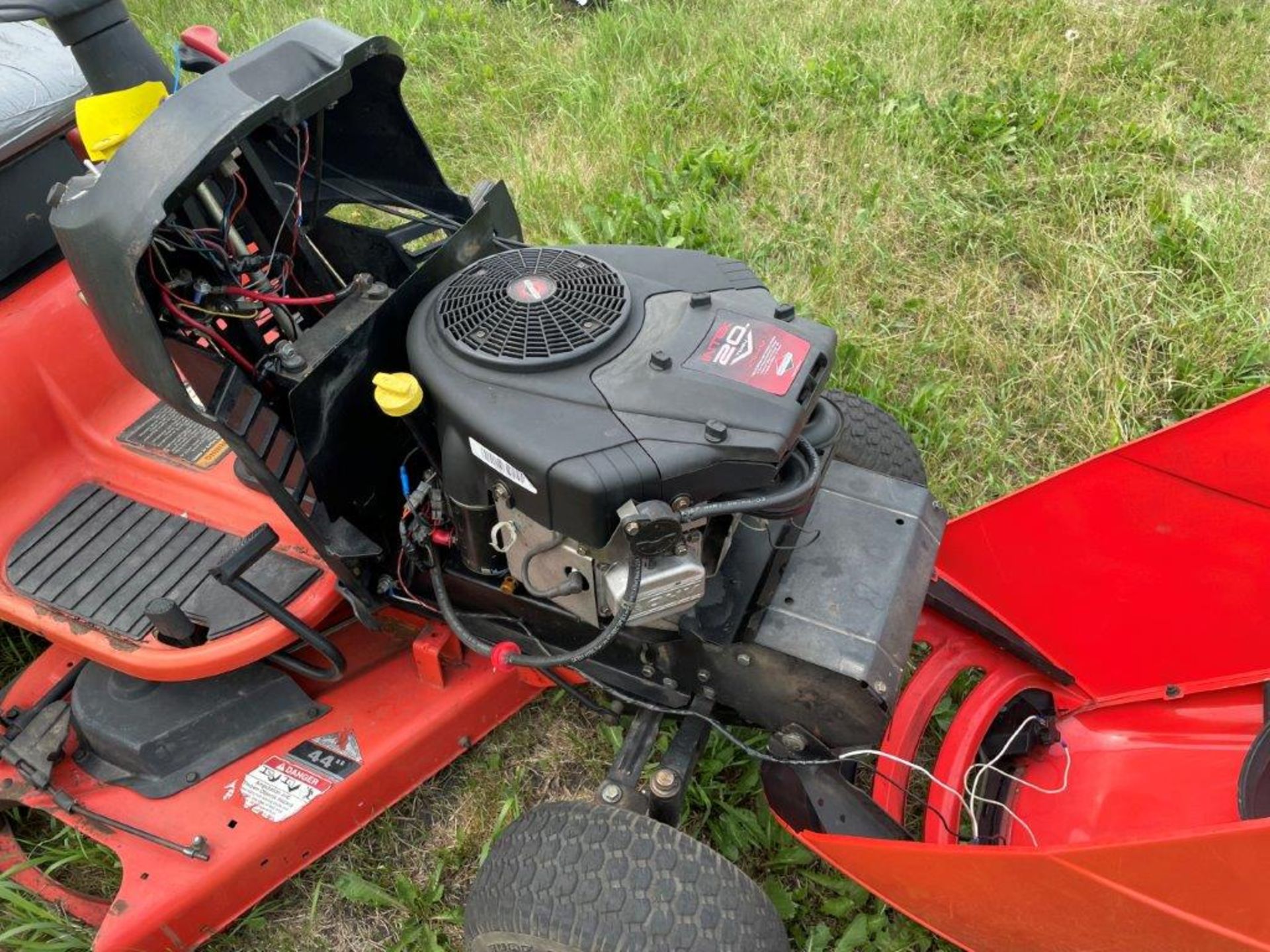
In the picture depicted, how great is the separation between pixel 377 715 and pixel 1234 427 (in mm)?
1696

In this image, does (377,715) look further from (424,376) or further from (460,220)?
(460,220)

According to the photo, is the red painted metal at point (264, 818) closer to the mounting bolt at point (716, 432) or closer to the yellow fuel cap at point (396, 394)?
the yellow fuel cap at point (396, 394)

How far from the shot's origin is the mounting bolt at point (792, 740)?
1.68 metres

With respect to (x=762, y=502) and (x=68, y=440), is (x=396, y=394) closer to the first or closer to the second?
(x=762, y=502)

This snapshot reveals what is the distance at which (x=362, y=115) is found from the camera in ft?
5.97

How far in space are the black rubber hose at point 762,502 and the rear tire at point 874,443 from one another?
28.2 inches

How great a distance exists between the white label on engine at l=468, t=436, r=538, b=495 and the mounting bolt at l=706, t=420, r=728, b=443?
0.81 ft

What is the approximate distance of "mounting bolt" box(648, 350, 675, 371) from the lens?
1423 mm

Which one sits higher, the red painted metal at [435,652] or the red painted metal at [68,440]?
the red painted metal at [68,440]

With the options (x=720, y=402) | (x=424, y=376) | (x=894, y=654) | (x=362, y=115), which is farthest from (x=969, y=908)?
(x=362, y=115)

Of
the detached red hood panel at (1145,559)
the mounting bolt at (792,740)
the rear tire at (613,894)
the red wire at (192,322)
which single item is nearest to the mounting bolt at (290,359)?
the red wire at (192,322)

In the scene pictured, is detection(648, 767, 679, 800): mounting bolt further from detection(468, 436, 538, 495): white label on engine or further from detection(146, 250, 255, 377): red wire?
detection(146, 250, 255, 377): red wire

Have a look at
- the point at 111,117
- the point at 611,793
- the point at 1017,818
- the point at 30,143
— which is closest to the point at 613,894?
the point at 611,793

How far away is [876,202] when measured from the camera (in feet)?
11.6
